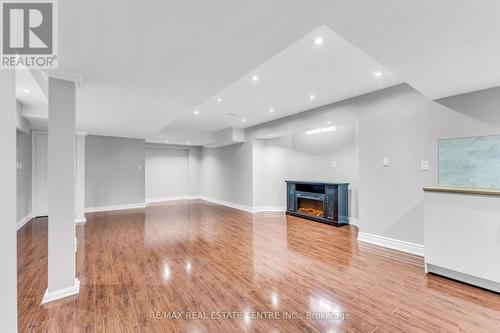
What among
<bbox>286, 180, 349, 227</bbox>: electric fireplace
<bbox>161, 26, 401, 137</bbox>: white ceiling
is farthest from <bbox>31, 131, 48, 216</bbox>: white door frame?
<bbox>286, 180, 349, 227</bbox>: electric fireplace

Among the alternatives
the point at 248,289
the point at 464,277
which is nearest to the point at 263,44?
the point at 248,289

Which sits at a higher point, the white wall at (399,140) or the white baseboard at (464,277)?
the white wall at (399,140)

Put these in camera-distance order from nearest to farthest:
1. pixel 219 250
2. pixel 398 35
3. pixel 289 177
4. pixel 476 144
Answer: pixel 398 35 < pixel 476 144 < pixel 219 250 < pixel 289 177

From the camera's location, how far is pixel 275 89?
12.9ft

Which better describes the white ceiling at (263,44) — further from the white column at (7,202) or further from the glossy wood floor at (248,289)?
the glossy wood floor at (248,289)

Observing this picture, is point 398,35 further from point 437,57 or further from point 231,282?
point 231,282

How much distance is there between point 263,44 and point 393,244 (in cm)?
356

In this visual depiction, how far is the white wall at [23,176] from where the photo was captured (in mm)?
4918

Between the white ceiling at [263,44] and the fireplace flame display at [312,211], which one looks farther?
the fireplace flame display at [312,211]

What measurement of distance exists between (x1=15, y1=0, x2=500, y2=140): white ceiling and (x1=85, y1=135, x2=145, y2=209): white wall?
416 cm

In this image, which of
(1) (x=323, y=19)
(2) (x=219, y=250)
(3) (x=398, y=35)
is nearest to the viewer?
(1) (x=323, y=19)

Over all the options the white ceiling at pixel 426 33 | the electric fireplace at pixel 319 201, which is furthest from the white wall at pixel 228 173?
the white ceiling at pixel 426 33

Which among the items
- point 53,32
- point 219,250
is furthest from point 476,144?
point 53,32

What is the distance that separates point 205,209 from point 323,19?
6.57m
